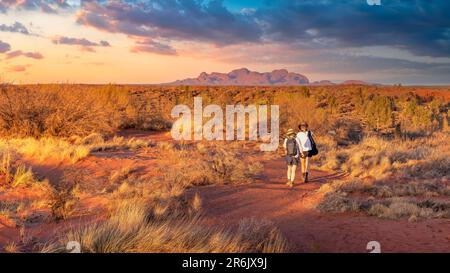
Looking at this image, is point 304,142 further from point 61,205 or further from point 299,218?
point 61,205

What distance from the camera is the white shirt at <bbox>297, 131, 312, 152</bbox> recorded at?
13.4m

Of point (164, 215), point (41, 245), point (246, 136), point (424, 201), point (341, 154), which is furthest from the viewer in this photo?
point (246, 136)

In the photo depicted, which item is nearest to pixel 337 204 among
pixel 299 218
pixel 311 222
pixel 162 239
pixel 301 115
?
pixel 299 218

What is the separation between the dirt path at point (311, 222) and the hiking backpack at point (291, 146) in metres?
0.99

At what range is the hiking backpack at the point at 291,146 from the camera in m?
12.9

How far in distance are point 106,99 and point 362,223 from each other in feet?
78.1

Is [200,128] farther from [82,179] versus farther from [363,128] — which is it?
[82,179]

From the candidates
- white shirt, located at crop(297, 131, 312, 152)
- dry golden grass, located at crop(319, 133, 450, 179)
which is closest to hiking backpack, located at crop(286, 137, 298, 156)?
white shirt, located at crop(297, 131, 312, 152)

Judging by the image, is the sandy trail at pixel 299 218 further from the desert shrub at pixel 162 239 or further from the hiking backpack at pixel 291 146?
the hiking backpack at pixel 291 146

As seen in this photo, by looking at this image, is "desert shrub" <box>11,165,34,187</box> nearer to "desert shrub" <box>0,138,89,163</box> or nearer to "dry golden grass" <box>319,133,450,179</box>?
"desert shrub" <box>0,138,89,163</box>

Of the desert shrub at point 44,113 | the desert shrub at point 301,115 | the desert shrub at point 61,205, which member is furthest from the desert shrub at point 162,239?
the desert shrub at point 301,115

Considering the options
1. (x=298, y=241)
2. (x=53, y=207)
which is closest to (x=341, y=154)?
(x=298, y=241)

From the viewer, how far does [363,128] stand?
1154 inches

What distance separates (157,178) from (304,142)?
4.33 m
